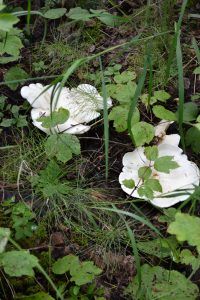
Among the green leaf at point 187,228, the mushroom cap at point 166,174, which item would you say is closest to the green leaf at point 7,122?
the mushroom cap at point 166,174

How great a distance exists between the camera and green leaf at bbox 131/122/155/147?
8.61ft

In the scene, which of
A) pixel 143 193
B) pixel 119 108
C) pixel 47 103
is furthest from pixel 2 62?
pixel 143 193

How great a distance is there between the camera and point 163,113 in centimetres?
273

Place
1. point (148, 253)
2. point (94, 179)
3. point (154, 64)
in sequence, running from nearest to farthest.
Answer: point (148, 253) → point (94, 179) → point (154, 64)

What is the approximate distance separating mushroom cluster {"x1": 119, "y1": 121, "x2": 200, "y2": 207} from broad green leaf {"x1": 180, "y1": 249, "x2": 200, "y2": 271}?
0.27 m

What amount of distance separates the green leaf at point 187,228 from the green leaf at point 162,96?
Answer: 44.0 inches

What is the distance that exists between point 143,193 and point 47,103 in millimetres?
830

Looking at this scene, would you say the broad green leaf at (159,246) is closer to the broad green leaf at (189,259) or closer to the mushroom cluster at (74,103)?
the broad green leaf at (189,259)

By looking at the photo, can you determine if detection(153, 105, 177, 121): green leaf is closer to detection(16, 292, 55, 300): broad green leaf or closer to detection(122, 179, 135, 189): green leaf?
detection(122, 179, 135, 189): green leaf

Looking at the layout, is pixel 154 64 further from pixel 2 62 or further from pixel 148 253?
pixel 148 253

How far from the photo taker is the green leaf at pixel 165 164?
2385 mm

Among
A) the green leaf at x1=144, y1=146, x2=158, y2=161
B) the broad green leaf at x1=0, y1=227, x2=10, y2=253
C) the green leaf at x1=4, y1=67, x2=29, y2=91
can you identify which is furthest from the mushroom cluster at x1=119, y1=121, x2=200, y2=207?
the green leaf at x1=4, y1=67, x2=29, y2=91

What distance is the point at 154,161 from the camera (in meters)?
2.55

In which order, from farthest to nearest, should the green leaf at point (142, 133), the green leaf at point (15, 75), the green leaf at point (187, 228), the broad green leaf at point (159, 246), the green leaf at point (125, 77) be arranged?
the green leaf at point (15, 75) < the green leaf at point (125, 77) < the green leaf at point (142, 133) < the broad green leaf at point (159, 246) < the green leaf at point (187, 228)
